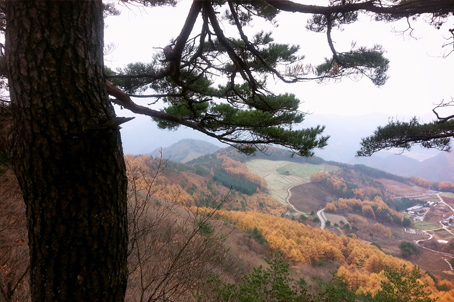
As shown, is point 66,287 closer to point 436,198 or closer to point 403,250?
point 403,250

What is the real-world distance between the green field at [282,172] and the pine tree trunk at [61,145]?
26.6 metres

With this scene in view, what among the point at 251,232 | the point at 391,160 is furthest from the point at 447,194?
the point at 251,232

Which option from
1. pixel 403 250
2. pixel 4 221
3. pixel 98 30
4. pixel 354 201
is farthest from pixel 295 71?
pixel 354 201

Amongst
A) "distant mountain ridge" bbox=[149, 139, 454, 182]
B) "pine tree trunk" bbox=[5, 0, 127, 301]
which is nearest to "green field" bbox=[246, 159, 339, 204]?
"distant mountain ridge" bbox=[149, 139, 454, 182]

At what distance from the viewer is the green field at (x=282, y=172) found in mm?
28612

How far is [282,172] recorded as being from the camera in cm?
3356

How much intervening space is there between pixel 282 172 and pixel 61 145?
112ft

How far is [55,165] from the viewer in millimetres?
657

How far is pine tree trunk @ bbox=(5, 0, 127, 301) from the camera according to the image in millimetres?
652

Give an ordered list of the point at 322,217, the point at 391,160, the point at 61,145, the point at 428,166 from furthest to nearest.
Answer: the point at 391,160
the point at 428,166
the point at 322,217
the point at 61,145

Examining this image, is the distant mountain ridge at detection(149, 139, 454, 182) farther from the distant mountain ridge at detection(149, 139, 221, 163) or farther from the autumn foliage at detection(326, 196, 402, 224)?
the autumn foliage at detection(326, 196, 402, 224)

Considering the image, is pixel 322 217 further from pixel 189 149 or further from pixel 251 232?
pixel 189 149

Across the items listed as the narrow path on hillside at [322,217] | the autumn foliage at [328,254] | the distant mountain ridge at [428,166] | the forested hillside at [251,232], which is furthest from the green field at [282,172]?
the autumn foliage at [328,254]

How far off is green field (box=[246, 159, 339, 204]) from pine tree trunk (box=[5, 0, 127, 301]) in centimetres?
2663
